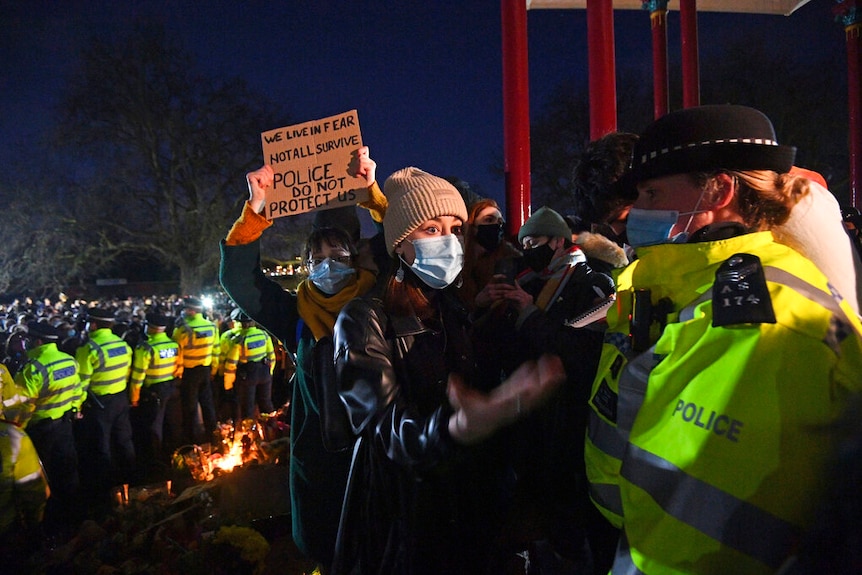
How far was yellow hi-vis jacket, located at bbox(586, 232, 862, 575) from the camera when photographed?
0.86 meters

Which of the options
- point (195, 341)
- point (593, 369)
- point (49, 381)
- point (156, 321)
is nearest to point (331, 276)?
point (593, 369)

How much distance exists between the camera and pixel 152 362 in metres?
7.81

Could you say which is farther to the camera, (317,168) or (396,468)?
(317,168)

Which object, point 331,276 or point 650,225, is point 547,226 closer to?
point 331,276

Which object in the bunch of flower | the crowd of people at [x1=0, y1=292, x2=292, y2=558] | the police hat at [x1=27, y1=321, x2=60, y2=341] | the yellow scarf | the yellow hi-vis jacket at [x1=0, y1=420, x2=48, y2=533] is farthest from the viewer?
the police hat at [x1=27, y1=321, x2=60, y2=341]

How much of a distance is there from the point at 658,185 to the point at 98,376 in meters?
7.60

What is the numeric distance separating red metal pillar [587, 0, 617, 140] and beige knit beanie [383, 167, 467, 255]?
3795 millimetres

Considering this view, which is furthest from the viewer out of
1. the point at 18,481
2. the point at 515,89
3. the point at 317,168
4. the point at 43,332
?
the point at 43,332

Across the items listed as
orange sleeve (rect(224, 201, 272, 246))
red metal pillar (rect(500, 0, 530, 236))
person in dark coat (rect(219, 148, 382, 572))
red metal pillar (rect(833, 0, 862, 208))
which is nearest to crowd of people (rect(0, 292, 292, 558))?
person in dark coat (rect(219, 148, 382, 572))

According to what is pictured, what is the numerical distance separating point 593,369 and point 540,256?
1302mm

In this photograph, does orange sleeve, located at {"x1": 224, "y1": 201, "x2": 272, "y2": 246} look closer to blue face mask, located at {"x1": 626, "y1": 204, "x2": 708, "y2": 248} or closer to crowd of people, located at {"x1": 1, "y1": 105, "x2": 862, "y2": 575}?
crowd of people, located at {"x1": 1, "y1": 105, "x2": 862, "y2": 575}

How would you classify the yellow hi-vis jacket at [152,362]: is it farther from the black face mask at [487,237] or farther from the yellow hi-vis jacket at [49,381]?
the black face mask at [487,237]

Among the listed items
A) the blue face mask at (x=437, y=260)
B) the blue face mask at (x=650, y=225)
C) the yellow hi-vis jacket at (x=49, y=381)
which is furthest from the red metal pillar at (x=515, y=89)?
the yellow hi-vis jacket at (x=49, y=381)

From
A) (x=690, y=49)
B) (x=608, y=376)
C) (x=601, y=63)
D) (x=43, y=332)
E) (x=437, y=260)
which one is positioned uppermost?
(x=690, y=49)
